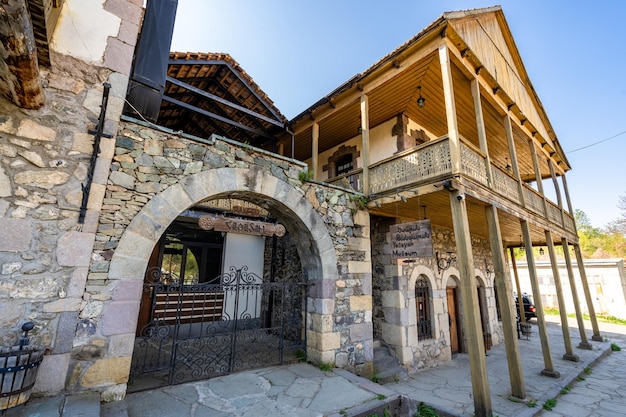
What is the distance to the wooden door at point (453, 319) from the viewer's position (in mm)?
7973

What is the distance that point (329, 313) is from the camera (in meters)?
4.98

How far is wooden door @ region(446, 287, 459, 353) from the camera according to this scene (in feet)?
26.2

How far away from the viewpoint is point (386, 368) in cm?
597

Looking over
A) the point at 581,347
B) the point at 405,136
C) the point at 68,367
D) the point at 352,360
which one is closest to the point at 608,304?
the point at 581,347

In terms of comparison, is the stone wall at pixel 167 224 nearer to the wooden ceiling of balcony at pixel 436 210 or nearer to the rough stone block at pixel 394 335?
the wooden ceiling of balcony at pixel 436 210

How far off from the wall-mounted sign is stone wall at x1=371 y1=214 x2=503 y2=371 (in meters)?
1.70

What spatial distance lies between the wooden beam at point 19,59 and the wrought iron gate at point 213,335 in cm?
245

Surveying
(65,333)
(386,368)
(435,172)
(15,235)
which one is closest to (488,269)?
(386,368)

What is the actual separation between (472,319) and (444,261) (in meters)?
3.87

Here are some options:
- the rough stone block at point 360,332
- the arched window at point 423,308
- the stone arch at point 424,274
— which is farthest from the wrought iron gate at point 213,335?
the arched window at point 423,308

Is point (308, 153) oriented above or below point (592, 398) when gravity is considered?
above

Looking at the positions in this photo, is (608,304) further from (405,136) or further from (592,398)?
(405,136)

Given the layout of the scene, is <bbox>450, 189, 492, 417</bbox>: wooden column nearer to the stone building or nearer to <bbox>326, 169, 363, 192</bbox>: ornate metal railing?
the stone building

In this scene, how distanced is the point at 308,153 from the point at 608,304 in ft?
65.4
